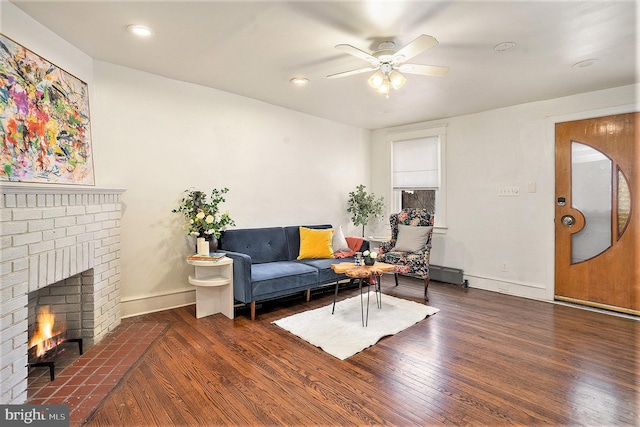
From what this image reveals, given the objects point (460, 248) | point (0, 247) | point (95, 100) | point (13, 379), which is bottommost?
point (13, 379)

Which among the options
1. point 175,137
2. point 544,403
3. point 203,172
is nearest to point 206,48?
point 175,137

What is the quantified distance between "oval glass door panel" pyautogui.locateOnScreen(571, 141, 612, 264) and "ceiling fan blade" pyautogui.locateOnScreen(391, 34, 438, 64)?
283 centimetres

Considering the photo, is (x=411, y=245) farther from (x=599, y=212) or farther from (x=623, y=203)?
(x=623, y=203)

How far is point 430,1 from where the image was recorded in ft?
6.60

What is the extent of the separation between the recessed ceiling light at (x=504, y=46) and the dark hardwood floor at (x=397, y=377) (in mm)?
2514

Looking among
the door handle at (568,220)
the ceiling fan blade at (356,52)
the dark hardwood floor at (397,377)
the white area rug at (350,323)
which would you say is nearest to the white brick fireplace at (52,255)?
the dark hardwood floor at (397,377)

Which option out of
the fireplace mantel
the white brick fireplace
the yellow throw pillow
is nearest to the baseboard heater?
the yellow throw pillow

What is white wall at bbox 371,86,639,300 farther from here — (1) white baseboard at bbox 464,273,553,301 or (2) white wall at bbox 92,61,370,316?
(2) white wall at bbox 92,61,370,316

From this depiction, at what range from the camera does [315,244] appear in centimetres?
425

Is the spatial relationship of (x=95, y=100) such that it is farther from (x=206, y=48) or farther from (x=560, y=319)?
(x=560, y=319)

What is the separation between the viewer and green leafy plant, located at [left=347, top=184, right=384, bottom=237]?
17.5 ft

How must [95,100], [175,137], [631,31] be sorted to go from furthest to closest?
[175,137], [95,100], [631,31]

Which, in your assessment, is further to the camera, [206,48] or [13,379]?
[206,48]

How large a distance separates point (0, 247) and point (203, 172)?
2166 millimetres
